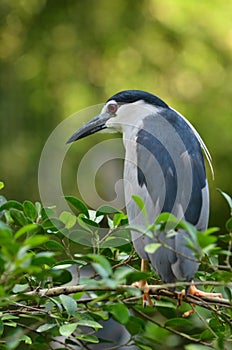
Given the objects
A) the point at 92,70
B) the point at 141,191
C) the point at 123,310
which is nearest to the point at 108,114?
the point at 141,191

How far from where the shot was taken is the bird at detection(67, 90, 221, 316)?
133 centimetres

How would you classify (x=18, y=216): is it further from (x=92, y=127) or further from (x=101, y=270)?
(x=92, y=127)

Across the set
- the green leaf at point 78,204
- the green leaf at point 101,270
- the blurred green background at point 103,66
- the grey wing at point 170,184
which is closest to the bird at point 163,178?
the grey wing at point 170,184

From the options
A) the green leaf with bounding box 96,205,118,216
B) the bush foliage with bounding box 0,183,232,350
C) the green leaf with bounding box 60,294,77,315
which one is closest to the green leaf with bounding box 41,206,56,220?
the bush foliage with bounding box 0,183,232,350

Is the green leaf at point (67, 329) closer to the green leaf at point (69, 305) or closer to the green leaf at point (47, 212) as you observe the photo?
the green leaf at point (69, 305)

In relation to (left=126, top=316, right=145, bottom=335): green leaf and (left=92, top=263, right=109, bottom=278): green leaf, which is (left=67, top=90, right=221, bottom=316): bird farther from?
(left=92, top=263, right=109, bottom=278): green leaf

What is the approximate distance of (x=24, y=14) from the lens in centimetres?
449

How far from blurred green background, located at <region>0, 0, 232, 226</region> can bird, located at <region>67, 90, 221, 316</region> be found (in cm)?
222

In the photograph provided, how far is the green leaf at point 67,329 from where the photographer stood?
1.15 m

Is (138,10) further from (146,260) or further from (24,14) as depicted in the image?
(146,260)

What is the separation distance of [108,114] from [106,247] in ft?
1.66

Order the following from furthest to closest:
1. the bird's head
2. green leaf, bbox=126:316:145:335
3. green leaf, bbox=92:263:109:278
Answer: the bird's head < green leaf, bbox=126:316:145:335 < green leaf, bbox=92:263:109:278

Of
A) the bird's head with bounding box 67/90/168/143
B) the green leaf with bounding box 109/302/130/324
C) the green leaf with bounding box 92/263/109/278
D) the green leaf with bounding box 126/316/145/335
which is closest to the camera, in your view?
the green leaf with bounding box 92/263/109/278

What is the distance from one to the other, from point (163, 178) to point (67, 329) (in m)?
0.43
